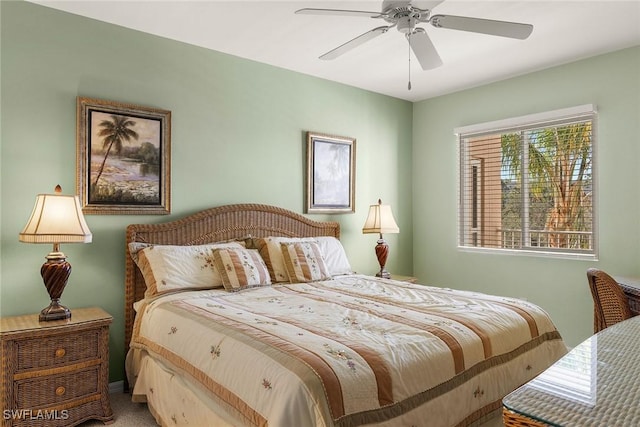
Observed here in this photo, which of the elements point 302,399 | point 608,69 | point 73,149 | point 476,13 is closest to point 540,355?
point 302,399

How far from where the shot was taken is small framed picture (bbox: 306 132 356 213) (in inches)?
167

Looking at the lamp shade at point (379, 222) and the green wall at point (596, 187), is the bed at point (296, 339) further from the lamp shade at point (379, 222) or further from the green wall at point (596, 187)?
the green wall at point (596, 187)

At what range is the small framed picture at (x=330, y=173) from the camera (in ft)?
13.9

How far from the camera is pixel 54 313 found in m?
2.51

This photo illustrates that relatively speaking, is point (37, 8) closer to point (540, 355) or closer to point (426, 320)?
point (426, 320)

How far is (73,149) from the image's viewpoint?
294 cm

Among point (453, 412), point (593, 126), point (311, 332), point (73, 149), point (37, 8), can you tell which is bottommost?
point (453, 412)

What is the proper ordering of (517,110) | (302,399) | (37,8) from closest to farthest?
(302,399) → (37,8) → (517,110)

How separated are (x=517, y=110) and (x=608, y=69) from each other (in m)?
0.81

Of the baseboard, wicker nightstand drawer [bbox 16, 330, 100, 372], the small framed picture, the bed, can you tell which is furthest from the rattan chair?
the baseboard

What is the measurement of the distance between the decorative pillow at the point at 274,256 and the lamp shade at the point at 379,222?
3.24 ft

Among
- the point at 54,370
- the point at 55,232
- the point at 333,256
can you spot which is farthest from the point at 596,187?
the point at 54,370

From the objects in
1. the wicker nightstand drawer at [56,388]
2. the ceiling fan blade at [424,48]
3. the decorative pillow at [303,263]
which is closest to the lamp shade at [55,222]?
the wicker nightstand drawer at [56,388]

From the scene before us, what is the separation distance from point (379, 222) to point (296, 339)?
258 centimetres
